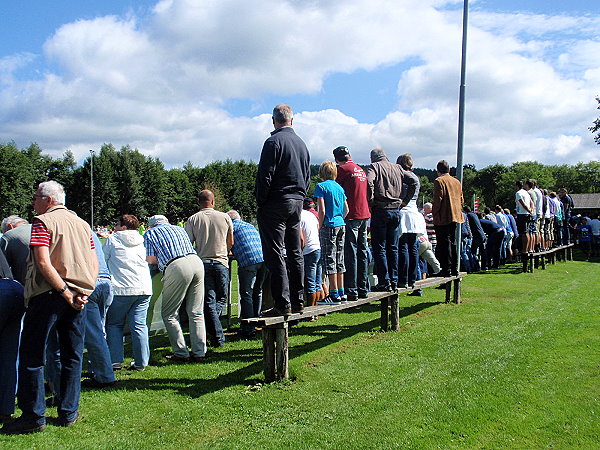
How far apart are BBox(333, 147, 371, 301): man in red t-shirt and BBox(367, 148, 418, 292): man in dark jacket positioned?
0.38m

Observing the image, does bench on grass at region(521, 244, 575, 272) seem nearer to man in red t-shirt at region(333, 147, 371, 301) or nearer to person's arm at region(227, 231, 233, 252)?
man in red t-shirt at region(333, 147, 371, 301)

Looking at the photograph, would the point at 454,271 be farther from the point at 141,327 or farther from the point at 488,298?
the point at 141,327

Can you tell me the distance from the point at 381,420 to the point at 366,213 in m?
3.46

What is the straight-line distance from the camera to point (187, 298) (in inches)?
283

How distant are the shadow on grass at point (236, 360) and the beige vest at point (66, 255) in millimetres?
1735

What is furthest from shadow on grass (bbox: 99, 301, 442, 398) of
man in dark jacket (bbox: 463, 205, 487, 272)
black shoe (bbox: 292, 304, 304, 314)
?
man in dark jacket (bbox: 463, 205, 487, 272)

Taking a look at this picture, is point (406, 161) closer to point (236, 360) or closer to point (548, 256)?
point (236, 360)

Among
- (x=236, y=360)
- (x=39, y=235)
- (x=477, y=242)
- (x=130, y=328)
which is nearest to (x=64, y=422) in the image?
(x=39, y=235)

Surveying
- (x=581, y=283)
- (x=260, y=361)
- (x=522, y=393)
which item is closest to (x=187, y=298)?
(x=260, y=361)

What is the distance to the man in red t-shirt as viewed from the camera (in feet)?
24.8

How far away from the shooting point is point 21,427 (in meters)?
4.74

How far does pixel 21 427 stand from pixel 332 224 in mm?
4294

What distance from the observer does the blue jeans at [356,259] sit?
753cm

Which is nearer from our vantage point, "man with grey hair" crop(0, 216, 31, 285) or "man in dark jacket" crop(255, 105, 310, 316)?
"man with grey hair" crop(0, 216, 31, 285)
